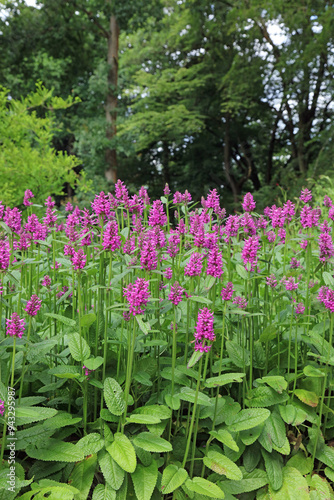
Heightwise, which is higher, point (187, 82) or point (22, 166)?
point (187, 82)

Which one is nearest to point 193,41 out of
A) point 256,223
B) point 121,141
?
point 121,141

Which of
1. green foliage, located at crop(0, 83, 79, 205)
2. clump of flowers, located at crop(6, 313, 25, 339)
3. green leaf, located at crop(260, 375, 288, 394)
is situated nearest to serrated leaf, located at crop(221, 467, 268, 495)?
green leaf, located at crop(260, 375, 288, 394)

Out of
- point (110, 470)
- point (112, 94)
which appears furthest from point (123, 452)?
point (112, 94)

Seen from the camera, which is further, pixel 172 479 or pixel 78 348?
pixel 78 348

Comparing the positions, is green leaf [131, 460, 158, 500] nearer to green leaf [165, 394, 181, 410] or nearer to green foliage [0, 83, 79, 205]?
green leaf [165, 394, 181, 410]

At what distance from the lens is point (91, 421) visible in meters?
1.93

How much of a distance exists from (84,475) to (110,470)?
0.52 ft

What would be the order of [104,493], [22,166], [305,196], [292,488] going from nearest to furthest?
[104,493] < [292,488] < [305,196] < [22,166]

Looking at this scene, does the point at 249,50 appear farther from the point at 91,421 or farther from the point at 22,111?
the point at 91,421

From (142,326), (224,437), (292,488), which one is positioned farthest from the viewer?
(292,488)

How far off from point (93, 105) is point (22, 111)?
34.9 feet

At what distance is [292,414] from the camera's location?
6.23ft

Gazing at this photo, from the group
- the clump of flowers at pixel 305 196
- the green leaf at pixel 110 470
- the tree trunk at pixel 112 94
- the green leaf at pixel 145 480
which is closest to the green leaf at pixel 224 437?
the green leaf at pixel 145 480

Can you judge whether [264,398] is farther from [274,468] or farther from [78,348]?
[78,348]
